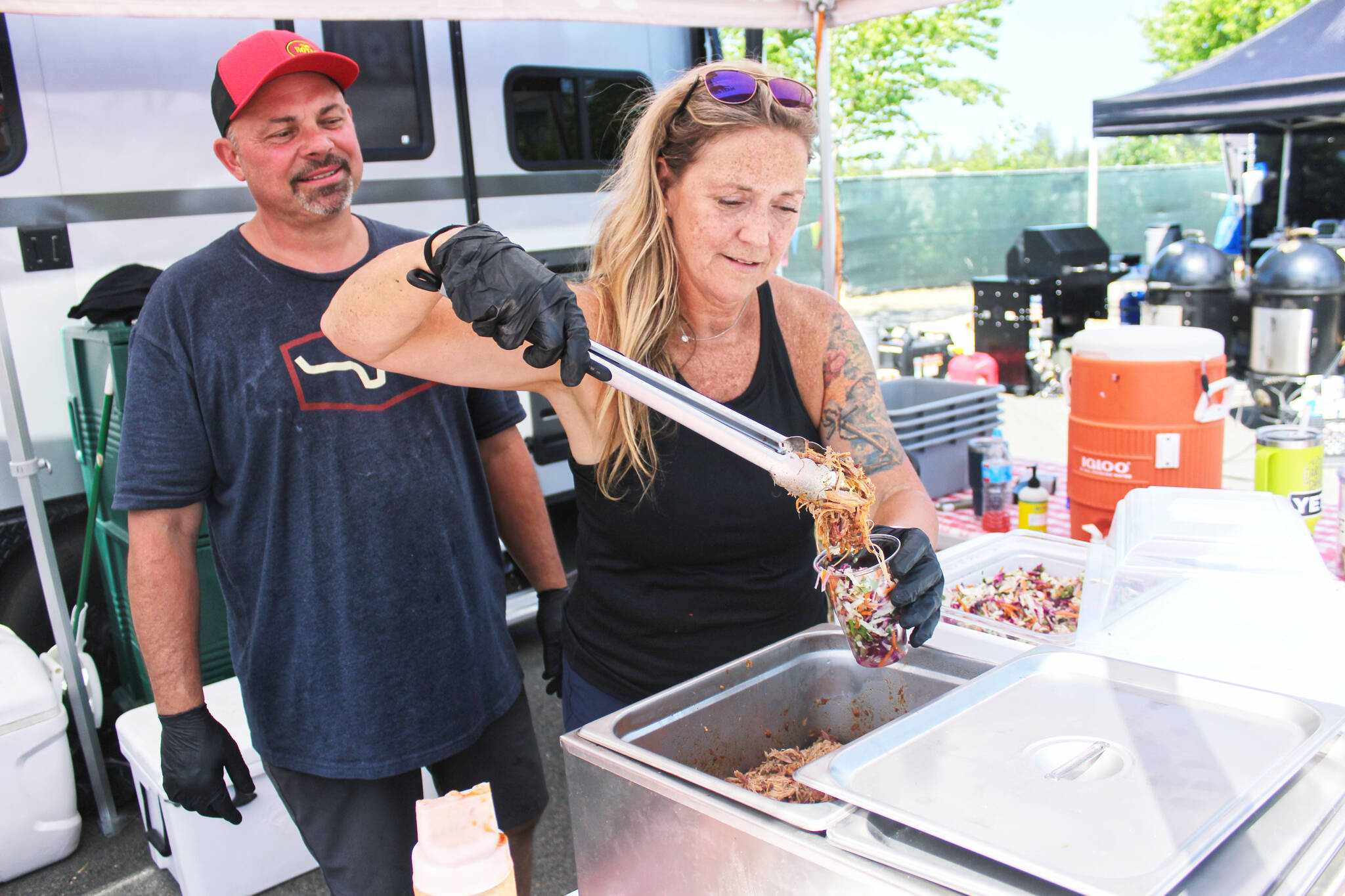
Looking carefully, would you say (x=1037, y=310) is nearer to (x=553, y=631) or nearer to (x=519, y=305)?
(x=553, y=631)

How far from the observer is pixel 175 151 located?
383cm

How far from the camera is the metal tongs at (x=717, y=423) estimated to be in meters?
1.40

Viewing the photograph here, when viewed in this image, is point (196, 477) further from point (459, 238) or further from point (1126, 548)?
point (1126, 548)

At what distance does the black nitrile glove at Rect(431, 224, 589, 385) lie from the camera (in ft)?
4.86

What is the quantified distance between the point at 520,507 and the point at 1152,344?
181cm

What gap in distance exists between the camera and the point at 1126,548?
2.11 meters

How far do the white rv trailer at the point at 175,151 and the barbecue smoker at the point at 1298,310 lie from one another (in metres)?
5.21

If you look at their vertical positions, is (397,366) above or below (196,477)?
above

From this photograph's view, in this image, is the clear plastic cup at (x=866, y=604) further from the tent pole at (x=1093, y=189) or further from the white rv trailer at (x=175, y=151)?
the tent pole at (x=1093, y=189)

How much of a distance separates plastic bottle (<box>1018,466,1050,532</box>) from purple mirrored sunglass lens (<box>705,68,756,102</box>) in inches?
73.8

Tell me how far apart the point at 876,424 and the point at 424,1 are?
2.04 metres

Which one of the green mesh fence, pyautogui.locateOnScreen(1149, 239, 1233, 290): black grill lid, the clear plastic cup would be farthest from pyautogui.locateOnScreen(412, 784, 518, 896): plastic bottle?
the green mesh fence

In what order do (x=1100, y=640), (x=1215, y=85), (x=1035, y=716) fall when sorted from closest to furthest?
(x=1035, y=716) < (x=1100, y=640) < (x=1215, y=85)

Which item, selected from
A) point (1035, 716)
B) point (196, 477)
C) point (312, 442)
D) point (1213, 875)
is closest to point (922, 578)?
point (1035, 716)
